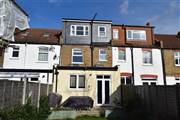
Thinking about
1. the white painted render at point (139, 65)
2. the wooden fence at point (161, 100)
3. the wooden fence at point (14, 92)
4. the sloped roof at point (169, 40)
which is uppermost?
the sloped roof at point (169, 40)

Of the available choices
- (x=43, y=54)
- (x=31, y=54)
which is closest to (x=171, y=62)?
(x=43, y=54)


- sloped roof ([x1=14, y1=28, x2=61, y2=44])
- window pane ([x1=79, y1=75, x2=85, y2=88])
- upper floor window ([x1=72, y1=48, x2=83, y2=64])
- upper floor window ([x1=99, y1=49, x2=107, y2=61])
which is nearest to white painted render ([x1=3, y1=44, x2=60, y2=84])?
sloped roof ([x1=14, y1=28, x2=61, y2=44])

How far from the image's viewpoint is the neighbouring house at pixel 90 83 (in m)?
18.7

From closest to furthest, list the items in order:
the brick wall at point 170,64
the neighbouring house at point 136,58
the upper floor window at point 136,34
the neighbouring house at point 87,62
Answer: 1. the neighbouring house at point 87,62
2. the neighbouring house at point 136,58
3. the brick wall at point 170,64
4. the upper floor window at point 136,34

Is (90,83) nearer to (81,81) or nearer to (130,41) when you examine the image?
(81,81)

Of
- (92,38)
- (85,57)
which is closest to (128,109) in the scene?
(85,57)

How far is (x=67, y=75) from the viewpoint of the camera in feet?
62.2

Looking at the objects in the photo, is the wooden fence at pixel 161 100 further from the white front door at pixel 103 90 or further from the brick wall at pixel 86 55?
the brick wall at pixel 86 55

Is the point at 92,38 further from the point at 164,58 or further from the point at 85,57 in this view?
the point at 164,58

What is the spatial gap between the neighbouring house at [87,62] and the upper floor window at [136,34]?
2.66 m

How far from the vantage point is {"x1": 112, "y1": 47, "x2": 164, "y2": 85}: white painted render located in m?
23.5

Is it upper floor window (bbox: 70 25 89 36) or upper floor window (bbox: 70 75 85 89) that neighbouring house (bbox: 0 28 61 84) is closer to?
upper floor window (bbox: 70 25 89 36)

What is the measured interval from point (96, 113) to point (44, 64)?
32.2ft

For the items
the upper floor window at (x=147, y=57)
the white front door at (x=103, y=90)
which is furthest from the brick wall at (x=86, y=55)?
the white front door at (x=103, y=90)
